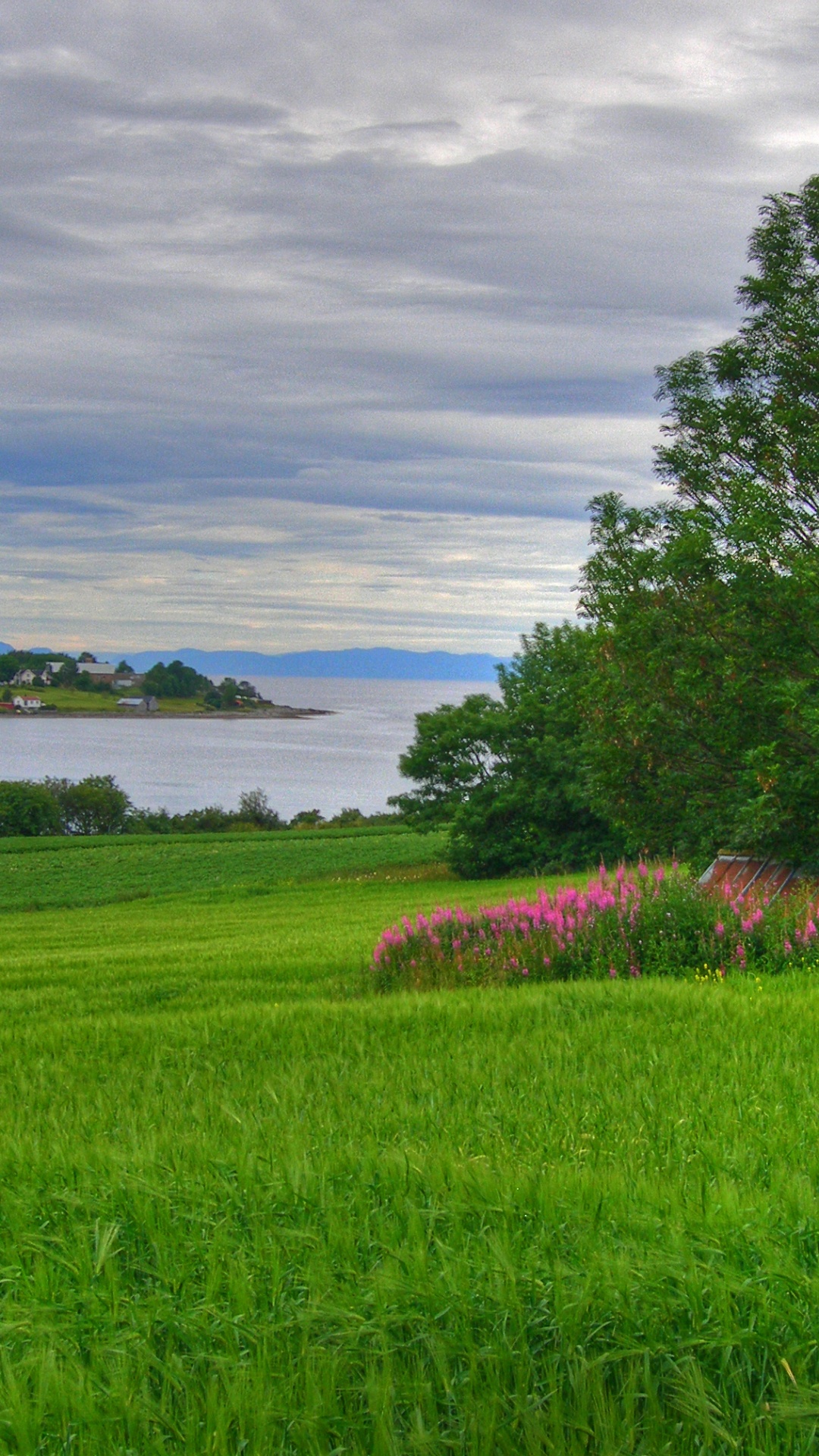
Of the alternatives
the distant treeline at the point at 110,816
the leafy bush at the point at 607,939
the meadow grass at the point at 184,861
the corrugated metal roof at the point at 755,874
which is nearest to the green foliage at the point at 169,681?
the distant treeline at the point at 110,816

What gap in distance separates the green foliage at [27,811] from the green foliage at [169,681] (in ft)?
322

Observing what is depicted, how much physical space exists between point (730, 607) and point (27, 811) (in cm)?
7572

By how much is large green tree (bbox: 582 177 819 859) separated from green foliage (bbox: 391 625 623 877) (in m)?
23.6

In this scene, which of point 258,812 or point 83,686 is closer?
point 258,812

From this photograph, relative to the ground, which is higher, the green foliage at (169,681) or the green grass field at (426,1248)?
the green foliage at (169,681)

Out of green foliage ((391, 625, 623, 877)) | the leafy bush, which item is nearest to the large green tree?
the leafy bush

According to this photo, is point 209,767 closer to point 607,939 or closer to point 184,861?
point 184,861

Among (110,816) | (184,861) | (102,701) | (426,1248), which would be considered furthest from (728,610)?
(102,701)

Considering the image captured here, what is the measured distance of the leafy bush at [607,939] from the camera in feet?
33.4

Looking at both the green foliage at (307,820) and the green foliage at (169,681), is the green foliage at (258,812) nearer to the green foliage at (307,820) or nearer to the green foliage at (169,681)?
the green foliage at (307,820)

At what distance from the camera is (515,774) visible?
→ 49688 millimetres

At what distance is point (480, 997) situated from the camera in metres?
8.55

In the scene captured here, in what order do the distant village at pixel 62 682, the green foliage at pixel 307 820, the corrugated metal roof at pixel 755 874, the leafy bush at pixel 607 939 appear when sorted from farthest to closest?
1. the distant village at pixel 62 682
2. the green foliage at pixel 307 820
3. the corrugated metal roof at pixel 755 874
4. the leafy bush at pixel 607 939

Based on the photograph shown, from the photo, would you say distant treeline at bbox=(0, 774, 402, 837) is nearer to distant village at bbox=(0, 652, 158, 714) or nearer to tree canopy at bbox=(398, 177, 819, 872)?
tree canopy at bbox=(398, 177, 819, 872)
